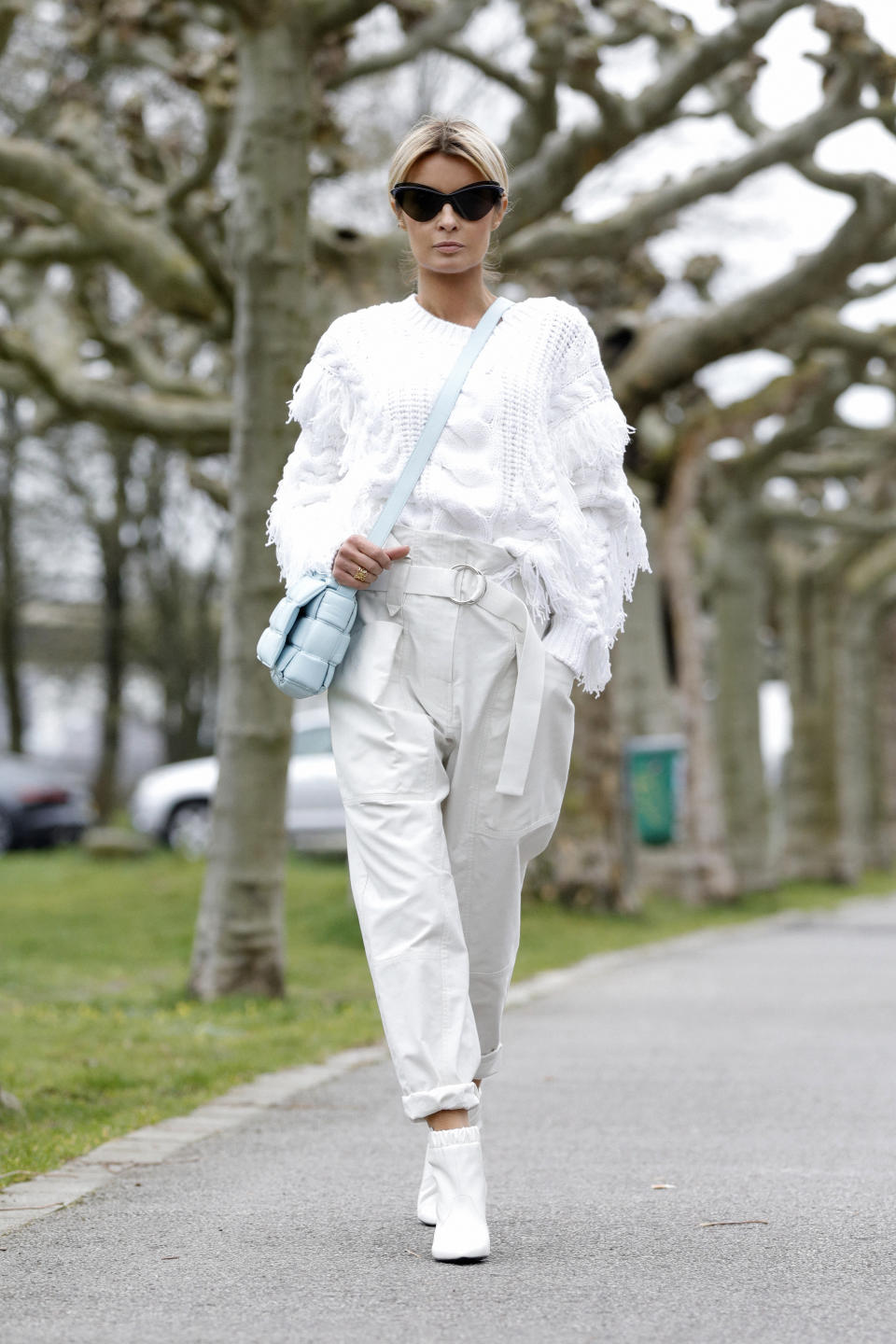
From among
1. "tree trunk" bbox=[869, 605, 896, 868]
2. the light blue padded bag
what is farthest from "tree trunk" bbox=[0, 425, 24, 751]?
the light blue padded bag

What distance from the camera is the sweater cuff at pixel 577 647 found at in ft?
13.1

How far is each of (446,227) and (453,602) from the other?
748mm

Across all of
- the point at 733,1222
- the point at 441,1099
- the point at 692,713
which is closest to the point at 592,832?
the point at 692,713

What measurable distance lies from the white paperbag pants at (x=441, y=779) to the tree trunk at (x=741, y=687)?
17.5m

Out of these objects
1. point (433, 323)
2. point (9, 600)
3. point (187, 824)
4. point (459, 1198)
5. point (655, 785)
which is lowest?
point (459, 1198)

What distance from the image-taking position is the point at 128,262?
1279 cm

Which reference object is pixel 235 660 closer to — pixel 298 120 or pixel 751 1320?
pixel 298 120

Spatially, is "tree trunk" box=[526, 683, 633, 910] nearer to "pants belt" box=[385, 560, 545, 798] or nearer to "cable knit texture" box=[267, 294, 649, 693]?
"cable knit texture" box=[267, 294, 649, 693]

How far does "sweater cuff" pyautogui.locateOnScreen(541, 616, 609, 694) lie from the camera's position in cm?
399

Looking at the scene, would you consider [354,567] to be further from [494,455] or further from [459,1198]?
[459,1198]

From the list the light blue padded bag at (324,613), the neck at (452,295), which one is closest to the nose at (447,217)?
the neck at (452,295)

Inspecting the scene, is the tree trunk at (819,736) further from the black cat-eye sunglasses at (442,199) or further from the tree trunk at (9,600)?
the black cat-eye sunglasses at (442,199)

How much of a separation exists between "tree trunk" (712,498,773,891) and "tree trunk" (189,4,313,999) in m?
12.6

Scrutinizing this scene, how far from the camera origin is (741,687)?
21.8m
